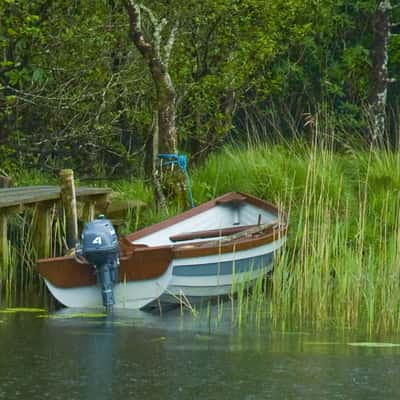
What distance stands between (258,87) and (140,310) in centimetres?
878

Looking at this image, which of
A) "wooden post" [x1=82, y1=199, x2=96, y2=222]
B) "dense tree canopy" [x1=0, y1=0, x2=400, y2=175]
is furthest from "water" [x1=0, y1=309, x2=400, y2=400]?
"dense tree canopy" [x1=0, y1=0, x2=400, y2=175]

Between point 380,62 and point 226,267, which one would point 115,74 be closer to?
point 380,62

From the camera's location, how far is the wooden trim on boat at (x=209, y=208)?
1673cm

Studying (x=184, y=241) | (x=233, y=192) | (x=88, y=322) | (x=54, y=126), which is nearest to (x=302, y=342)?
(x=88, y=322)

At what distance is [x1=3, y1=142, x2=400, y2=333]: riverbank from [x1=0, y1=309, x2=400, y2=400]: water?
529 millimetres

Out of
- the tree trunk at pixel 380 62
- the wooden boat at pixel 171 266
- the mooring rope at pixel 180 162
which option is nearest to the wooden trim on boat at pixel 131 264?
the wooden boat at pixel 171 266

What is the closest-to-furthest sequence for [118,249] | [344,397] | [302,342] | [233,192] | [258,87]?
[344,397], [302,342], [118,249], [233,192], [258,87]

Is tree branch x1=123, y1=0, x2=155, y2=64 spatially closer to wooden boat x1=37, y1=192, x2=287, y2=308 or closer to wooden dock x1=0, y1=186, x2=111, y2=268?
wooden dock x1=0, y1=186, x2=111, y2=268

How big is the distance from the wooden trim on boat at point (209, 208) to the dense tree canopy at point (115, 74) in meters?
2.42

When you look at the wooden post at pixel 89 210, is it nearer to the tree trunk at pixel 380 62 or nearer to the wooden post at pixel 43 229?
the wooden post at pixel 43 229

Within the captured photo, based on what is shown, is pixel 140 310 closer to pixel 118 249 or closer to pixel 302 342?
pixel 118 249

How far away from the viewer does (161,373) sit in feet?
38.2

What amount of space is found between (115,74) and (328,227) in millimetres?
6629

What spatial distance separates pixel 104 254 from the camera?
49.6 ft
